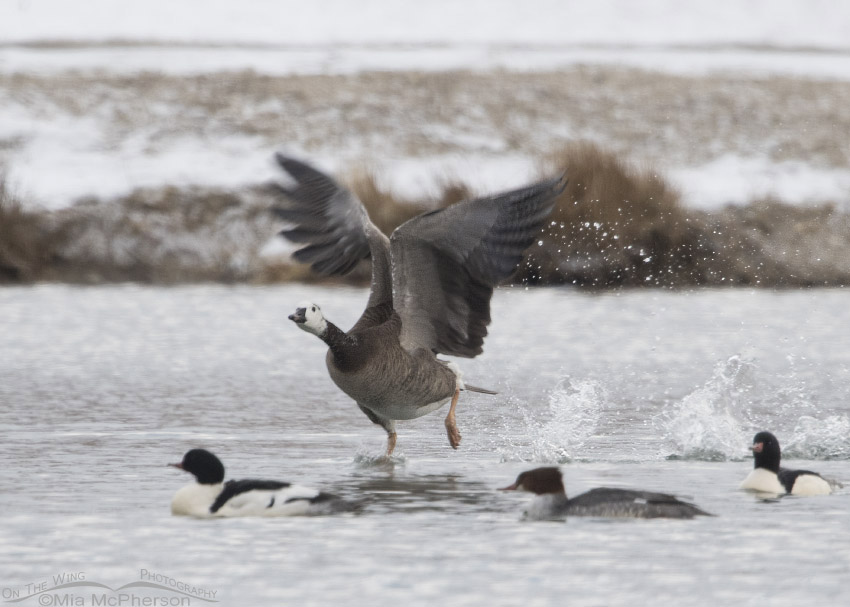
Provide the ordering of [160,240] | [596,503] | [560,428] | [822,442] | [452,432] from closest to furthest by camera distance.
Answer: [596,503] < [822,442] < [452,432] < [560,428] < [160,240]

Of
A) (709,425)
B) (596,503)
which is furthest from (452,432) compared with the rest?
(596,503)

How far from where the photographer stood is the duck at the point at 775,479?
7.39 m

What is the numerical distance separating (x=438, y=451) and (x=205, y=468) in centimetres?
256

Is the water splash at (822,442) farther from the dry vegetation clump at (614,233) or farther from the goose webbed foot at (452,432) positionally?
the dry vegetation clump at (614,233)

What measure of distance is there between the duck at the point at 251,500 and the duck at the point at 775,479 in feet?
7.23

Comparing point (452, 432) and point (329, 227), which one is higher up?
point (329, 227)

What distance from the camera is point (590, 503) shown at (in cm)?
682

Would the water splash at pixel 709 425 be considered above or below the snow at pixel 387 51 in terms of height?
below

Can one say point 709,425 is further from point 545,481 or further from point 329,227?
point 329,227

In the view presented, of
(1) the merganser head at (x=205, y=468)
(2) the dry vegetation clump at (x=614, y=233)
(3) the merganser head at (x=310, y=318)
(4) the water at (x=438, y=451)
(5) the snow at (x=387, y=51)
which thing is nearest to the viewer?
(4) the water at (x=438, y=451)

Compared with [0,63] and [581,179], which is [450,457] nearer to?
[581,179]

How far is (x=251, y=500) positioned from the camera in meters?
6.85

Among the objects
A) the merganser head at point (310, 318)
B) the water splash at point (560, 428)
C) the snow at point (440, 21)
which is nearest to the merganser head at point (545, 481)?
the water splash at point (560, 428)

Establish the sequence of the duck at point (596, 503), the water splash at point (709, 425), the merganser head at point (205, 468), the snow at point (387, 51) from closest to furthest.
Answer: the duck at point (596, 503) < the merganser head at point (205, 468) < the water splash at point (709, 425) < the snow at point (387, 51)
